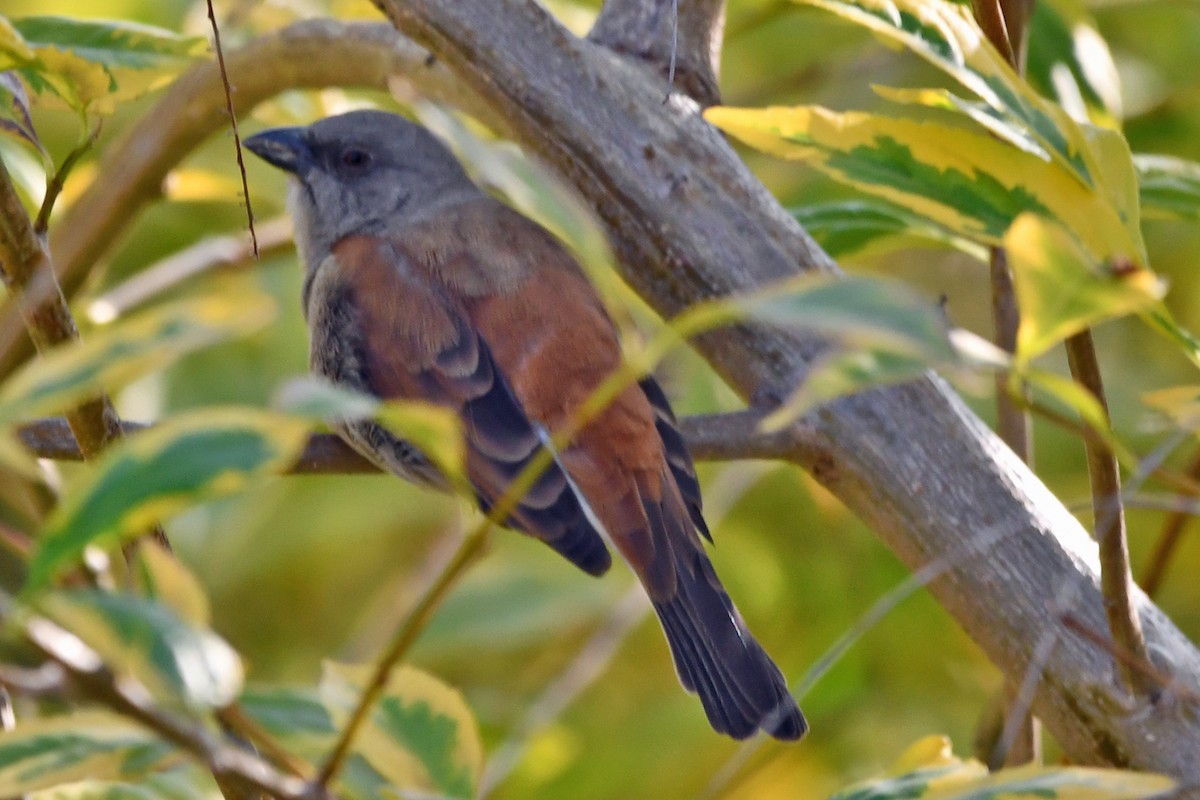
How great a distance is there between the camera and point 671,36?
6.66ft

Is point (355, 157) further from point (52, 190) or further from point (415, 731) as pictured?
point (415, 731)

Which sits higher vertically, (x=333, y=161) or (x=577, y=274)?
(x=333, y=161)

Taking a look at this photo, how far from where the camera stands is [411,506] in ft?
10.4

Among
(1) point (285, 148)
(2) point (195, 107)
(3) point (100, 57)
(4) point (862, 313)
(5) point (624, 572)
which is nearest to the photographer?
(4) point (862, 313)

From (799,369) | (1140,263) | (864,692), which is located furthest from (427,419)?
(864,692)

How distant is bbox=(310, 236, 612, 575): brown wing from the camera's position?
82.2 inches

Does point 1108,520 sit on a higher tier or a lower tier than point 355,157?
lower

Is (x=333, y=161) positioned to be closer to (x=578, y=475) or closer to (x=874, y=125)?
(x=578, y=475)

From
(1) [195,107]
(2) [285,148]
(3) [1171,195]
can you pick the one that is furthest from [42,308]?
(2) [285,148]

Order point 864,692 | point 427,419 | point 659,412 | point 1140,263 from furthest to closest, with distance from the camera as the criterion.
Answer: point 864,692 → point 659,412 → point 1140,263 → point 427,419

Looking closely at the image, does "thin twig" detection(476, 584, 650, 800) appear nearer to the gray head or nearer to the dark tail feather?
the dark tail feather

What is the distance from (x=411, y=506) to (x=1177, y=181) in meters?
1.90

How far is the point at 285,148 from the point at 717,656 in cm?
149

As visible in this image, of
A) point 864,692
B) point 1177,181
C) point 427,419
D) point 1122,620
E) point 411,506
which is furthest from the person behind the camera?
point 411,506
